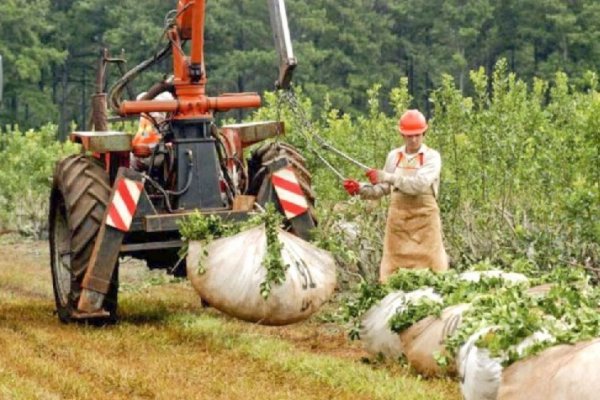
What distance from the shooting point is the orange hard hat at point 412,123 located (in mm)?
11758

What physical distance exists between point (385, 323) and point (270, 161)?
255 cm

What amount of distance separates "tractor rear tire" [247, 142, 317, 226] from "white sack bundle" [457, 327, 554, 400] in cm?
473

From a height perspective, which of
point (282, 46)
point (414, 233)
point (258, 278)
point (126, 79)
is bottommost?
point (258, 278)

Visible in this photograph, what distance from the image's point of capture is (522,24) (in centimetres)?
5962

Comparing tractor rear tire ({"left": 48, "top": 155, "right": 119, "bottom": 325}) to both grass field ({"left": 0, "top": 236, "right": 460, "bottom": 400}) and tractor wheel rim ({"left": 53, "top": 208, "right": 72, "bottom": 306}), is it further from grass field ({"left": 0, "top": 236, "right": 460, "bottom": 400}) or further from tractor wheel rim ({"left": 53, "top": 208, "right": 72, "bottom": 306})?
tractor wheel rim ({"left": 53, "top": 208, "right": 72, "bottom": 306})

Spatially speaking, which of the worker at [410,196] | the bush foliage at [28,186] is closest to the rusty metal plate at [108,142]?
the worker at [410,196]

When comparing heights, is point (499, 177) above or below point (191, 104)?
below

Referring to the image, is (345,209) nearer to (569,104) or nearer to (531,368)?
(569,104)

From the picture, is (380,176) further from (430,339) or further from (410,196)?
(430,339)

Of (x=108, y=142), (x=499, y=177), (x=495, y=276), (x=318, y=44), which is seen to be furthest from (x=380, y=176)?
(x=318, y=44)

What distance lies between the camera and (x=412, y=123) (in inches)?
464

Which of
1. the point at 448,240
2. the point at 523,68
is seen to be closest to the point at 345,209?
the point at 448,240

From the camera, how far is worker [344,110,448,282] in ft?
38.5

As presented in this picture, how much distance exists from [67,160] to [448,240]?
405cm
